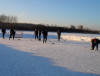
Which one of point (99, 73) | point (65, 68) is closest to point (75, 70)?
point (65, 68)

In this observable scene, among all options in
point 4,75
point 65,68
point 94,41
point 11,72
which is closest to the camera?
point 4,75

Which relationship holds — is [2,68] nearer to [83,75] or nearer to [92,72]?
[83,75]

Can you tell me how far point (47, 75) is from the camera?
579cm

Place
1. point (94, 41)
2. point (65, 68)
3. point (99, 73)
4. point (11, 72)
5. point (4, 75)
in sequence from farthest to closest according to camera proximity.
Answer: point (94, 41) → point (65, 68) → point (99, 73) → point (11, 72) → point (4, 75)

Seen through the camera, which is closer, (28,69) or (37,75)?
(37,75)

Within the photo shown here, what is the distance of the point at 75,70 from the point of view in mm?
6625

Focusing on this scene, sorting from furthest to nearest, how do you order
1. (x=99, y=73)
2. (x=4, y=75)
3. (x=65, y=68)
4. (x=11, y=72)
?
1. (x=65, y=68)
2. (x=99, y=73)
3. (x=11, y=72)
4. (x=4, y=75)

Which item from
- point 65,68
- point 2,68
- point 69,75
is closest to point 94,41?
point 65,68

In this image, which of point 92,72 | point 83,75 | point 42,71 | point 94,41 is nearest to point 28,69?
point 42,71

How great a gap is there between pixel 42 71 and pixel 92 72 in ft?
6.60

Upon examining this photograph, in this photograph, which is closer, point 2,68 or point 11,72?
point 11,72

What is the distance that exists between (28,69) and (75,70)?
6.30 feet

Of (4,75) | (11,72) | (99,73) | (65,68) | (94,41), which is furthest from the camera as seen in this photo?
(94,41)

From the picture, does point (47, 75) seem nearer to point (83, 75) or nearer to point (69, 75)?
point (69, 75)
